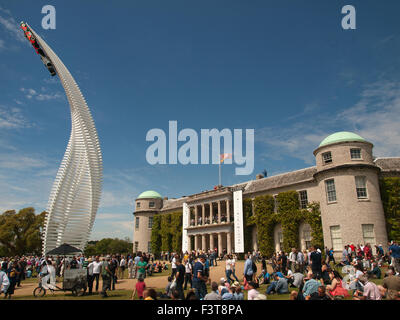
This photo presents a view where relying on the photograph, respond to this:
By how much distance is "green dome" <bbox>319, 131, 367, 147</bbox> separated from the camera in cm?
2780

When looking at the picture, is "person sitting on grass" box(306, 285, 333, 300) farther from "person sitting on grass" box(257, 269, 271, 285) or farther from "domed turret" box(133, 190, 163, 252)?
"domed turret" box(133, 190, 163, 252)

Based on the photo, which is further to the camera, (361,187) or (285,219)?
(285,219)

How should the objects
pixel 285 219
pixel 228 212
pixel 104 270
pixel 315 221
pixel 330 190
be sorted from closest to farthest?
pixel 104 270 < pixel 330 190 < pixel 315 221 < pixel 285 219 < pixel 228 212

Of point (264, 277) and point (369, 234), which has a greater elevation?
point (369, 234)

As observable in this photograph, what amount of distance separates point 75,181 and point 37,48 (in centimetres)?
1227

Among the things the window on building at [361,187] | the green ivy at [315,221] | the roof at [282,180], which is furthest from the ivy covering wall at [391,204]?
the roof at [282,180]

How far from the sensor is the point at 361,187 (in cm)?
2659

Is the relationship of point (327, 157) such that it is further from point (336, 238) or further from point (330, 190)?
point (336, 238)

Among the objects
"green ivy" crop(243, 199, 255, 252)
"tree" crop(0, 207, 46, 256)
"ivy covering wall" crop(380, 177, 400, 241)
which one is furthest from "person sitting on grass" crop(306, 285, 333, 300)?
"tree" crop(0, 207, 46, 256)

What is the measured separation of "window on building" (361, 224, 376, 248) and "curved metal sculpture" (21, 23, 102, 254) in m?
23.5

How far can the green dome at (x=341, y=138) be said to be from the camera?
1094 inches

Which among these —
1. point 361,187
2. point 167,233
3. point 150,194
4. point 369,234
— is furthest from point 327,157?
point 150,194
